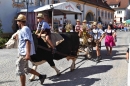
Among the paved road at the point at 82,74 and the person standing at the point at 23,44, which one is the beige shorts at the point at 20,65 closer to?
the person standing at the point at 23,44

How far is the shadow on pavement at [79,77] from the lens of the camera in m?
6.05

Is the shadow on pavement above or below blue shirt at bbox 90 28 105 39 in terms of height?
below

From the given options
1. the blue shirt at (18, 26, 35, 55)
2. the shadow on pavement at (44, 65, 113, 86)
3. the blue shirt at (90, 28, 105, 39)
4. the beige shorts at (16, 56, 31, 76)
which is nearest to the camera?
the blue shirt at (18, 26, 35, 55)

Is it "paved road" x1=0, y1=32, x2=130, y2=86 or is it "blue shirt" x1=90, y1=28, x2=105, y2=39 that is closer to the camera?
"paved road" x1=0, y1=32, x2=130, y2=86

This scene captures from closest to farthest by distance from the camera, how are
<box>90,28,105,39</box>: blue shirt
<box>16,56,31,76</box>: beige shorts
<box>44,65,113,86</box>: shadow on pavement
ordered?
1. <box>16,56,31,76</box>: beige shorts
2. <box>44,65,113,86</box>: shadow on pavement
3. <box>90,28,105,39</box>: blue shirt

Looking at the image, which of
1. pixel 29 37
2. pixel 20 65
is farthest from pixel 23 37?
pixel 20 65

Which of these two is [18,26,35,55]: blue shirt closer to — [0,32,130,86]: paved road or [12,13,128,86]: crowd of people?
[12,13,128,86]: crowd of people

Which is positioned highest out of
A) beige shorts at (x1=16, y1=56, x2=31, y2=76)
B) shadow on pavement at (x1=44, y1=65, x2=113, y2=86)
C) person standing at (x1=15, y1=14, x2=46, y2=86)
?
person standing at (x1=15, y1=14, x2=46, y2=86)

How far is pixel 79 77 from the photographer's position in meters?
6.69

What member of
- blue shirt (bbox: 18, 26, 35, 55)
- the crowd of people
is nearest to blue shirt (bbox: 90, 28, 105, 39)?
the crowd of people

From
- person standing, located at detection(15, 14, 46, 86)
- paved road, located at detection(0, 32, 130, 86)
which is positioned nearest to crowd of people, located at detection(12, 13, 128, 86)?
person standing, located at detection(15, 14, 46, 86)

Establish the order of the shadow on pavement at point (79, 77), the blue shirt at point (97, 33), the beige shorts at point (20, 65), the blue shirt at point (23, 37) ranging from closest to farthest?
the blue shirt at point (23, 37) < the beige shorts at point (20, 65) < the shadow on pavement at point (79, 77) < the blue shirt at point (97, 33)

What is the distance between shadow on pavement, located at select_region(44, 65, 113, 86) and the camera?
6.05 meters

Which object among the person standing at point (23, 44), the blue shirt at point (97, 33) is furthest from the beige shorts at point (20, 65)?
the blue shirt at point (97, 33)
